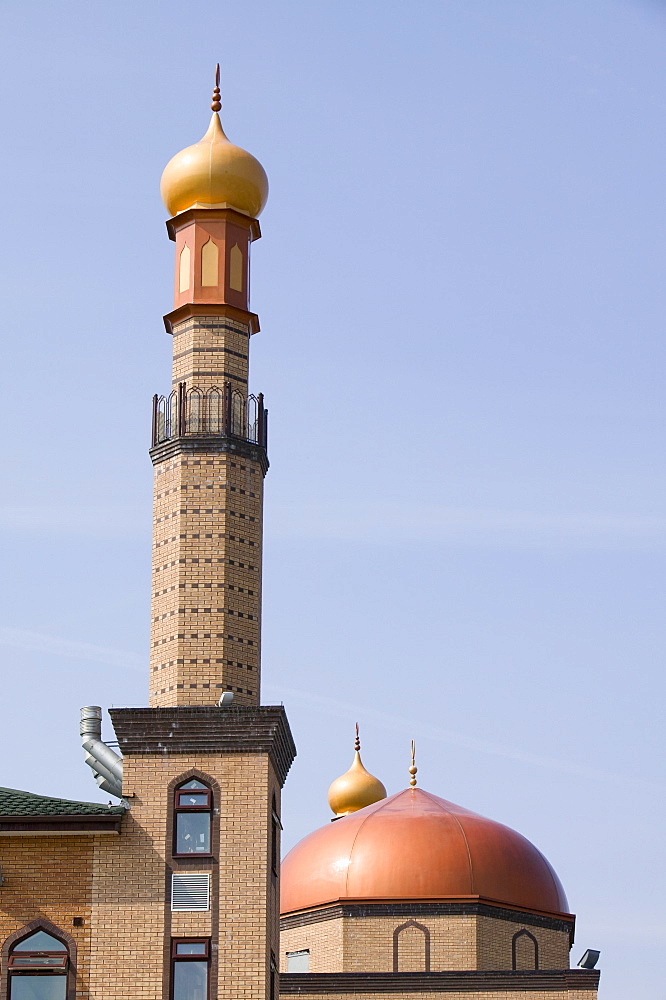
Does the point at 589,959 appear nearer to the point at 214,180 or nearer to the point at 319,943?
the point at 319,943

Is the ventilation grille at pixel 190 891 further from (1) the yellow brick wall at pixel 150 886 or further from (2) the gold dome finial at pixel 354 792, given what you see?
(2) the gold dome finial at pixel 354 792

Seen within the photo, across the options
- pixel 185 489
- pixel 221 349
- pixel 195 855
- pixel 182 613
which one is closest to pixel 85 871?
pixel 195 855

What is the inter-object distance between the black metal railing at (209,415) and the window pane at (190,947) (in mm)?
8266

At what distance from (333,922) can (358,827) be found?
2.26 metres

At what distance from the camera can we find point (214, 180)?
30.5 m

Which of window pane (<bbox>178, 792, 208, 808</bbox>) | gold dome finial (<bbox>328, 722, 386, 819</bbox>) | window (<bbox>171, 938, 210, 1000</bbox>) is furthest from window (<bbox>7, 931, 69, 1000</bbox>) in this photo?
gold dome finial (<bbox>328, 722, 386, 819</bbox>)

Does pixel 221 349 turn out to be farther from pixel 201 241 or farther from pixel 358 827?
pixel 358 827

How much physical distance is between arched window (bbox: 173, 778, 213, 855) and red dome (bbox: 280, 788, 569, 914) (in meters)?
11.0

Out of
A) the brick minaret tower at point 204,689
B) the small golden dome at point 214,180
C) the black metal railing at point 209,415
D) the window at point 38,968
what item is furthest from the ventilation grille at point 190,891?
the small golden dome at point 214,180

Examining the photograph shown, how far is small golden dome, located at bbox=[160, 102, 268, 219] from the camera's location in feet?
100

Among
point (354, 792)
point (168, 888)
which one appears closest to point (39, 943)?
point (168, 888)

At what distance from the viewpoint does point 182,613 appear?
2766 cm

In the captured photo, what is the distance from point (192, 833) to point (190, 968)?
2.00 m

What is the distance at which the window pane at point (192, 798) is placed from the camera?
2647 cm
